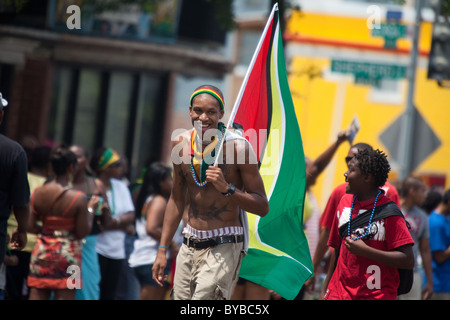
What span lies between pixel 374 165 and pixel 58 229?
317 centimetres

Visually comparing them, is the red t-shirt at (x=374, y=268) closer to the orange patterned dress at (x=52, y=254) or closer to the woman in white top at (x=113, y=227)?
the orange patterned dress at (x=52, y=254)

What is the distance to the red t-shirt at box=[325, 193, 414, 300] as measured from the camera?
520 centimetres

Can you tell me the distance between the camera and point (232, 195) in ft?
16.9

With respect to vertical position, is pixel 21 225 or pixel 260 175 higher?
pixel 260 175

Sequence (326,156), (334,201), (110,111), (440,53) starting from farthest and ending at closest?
(110,111)
(440,53)
(326,156)
(334,201)

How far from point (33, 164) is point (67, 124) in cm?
867

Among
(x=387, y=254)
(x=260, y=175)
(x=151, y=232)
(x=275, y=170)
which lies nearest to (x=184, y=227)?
(x=260, y=175)

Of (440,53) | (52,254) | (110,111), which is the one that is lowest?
(52,254)

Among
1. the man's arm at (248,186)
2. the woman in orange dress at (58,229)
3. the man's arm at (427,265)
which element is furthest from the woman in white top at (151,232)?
the man's arm at (248,186)

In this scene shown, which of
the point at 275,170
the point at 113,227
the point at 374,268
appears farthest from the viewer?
the point at 113,227

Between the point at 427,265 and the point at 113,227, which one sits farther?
the point at 113,227

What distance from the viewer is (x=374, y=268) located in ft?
17.2

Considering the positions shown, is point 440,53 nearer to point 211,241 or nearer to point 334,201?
point 334,201
